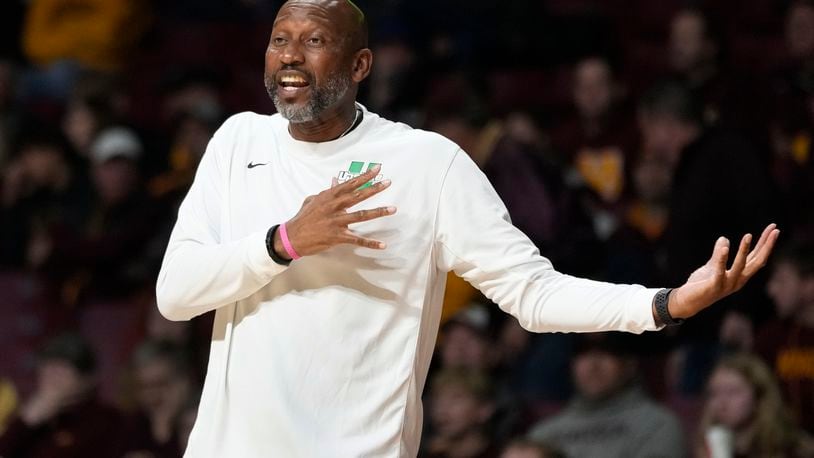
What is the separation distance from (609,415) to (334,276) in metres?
2.98

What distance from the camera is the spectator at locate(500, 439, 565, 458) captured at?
5.96 metres

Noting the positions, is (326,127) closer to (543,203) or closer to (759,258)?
(759,258)

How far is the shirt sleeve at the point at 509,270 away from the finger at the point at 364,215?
10.6 inches

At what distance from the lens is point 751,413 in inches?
235

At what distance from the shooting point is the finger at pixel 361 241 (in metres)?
3.40

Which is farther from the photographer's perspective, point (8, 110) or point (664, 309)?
point (8, 110)

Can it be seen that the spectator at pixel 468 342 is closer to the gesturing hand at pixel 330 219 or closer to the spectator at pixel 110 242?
the spectator at pixel 110 242

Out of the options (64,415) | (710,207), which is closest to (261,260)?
(710,207)

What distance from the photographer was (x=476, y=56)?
888 cm

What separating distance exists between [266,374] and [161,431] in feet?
11.7

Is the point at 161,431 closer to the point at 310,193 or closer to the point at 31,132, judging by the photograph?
the point at 31,132

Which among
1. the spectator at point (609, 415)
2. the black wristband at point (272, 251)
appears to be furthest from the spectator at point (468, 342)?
Answer: the black wristband at point (272, 251)

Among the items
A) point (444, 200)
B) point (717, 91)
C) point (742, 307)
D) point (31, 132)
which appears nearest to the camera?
point (444, 200)

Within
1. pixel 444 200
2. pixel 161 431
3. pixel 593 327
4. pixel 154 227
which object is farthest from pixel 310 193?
pixel 154 227
